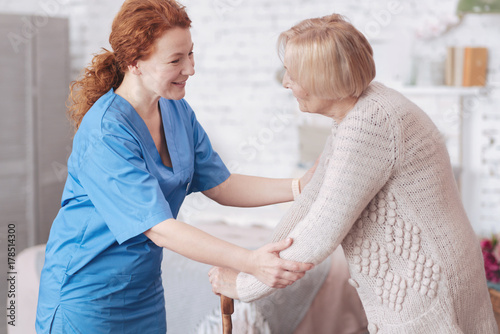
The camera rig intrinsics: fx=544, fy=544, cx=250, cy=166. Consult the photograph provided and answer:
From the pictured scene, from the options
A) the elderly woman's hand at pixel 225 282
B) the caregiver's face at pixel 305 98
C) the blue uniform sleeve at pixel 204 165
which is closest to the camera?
the caregiver's face at pixel 305 98

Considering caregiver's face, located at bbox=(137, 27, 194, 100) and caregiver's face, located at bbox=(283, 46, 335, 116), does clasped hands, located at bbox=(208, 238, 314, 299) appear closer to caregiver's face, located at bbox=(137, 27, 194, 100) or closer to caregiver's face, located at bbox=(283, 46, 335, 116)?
caregiver's face, located at bbox=(283, 46, 335, 116)

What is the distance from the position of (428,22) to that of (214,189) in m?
2.57

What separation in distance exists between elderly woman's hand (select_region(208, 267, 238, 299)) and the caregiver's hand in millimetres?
127

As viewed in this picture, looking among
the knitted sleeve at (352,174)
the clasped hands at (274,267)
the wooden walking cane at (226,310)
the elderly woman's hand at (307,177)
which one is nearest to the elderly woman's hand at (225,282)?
the wooden walking cane at (226,310)

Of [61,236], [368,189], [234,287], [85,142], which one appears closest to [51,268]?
[61,236]

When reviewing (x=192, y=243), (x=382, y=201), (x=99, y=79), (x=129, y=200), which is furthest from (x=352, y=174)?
(x=99, y=79)

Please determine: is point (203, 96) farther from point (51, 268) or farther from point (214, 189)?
point (51, 268)

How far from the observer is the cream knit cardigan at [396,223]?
1.20 meters

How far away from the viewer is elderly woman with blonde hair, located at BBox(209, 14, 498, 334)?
3.93 ft

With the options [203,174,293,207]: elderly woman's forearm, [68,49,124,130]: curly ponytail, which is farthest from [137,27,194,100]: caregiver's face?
[203,174,293,207]: elderly woman's forearm

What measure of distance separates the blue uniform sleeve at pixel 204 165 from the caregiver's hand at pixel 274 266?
0.42 metres

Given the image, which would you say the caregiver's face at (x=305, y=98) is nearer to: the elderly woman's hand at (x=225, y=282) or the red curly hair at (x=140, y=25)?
the red curly hair at (x=140, y=25)

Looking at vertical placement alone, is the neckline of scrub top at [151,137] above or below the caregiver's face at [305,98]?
below

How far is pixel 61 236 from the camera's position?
4.59ft
